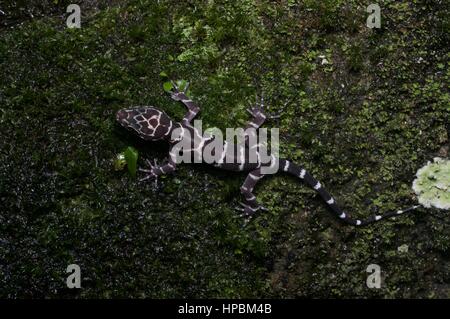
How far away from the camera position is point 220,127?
6324mm

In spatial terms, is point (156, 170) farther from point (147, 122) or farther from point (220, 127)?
point (220, 127)

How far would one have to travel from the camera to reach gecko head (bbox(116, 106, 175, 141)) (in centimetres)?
604

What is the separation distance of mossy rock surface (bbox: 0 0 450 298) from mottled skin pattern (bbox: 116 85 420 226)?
0.11 meters

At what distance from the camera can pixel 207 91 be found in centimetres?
632

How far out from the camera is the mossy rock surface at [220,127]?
6.05 m

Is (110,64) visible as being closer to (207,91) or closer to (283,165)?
(207,91)

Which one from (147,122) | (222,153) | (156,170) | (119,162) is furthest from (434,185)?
(119,162)

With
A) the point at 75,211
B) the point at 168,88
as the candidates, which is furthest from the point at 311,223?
the point at 75,211

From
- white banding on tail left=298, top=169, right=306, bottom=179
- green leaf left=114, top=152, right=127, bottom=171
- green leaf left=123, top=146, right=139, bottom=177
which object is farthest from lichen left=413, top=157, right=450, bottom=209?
green leaf left=114, top=152, right=127, bottom=171

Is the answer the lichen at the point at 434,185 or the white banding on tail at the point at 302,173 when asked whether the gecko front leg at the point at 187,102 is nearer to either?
the white banding on tail at the point at 302,173

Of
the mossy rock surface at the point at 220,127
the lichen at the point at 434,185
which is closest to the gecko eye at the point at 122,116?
the mossy rock surface at the point at 220,127

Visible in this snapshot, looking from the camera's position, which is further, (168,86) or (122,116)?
(168,86)

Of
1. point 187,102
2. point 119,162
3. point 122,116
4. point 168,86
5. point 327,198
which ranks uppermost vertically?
point 168,86

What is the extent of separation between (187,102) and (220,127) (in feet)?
1.54
